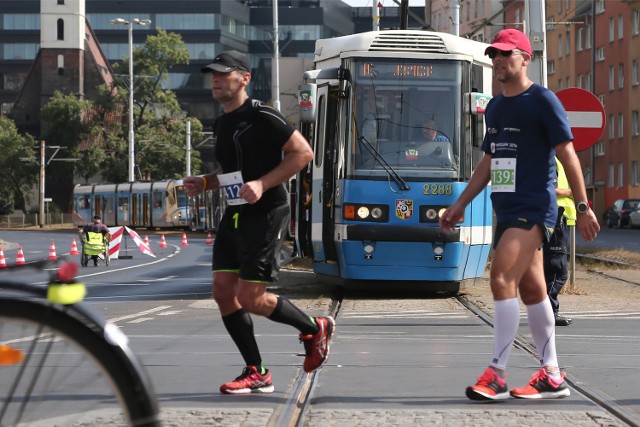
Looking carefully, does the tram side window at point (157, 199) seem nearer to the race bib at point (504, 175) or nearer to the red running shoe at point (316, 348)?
the red running shoe at point (316, 348)

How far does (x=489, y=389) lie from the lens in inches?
286

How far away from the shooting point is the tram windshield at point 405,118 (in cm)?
1691

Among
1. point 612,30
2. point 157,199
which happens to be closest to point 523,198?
point 157,199

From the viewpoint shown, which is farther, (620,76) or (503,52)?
(620,76)

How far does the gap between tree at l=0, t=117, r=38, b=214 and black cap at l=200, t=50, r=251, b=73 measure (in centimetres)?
10533

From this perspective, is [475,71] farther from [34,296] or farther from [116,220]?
[116,220]

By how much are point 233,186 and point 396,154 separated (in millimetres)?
9359

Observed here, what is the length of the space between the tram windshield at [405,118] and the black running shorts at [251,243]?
922cm

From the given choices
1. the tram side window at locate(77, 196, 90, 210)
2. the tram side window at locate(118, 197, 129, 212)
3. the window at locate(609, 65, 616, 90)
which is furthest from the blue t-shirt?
the window at locate(609, 65, 616, 90)

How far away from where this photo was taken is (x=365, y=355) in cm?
1000

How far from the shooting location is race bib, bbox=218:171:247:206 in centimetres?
758

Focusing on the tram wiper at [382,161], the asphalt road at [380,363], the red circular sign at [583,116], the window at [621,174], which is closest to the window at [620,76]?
the window at [621,174]

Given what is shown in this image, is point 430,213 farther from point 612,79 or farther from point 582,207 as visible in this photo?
point 612,79

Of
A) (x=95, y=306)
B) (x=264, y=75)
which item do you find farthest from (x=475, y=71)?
(x=264, y=75)
